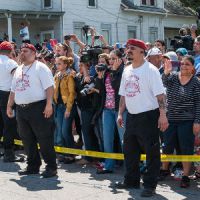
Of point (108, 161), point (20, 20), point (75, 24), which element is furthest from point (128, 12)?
point (108, 161)

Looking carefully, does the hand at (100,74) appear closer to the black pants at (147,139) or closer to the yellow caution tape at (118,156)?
the yellow caution tape at (118,156)

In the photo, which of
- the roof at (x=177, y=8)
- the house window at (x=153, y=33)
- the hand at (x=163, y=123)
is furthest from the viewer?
the roof at (x=177, y=8)

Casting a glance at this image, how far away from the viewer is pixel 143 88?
589 centimetres

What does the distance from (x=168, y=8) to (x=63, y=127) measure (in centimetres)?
2618

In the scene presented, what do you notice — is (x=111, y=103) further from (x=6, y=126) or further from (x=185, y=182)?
(x=6, y=126)

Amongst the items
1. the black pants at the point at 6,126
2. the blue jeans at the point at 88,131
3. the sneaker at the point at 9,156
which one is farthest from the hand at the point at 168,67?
the sneaker at the point at 9,156

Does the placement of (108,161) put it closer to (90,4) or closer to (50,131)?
(50,131)

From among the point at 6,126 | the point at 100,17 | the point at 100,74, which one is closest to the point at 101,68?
the point at 100,74

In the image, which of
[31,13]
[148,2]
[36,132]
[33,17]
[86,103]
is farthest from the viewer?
[148,2]

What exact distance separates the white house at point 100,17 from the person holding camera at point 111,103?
16262 millimetres

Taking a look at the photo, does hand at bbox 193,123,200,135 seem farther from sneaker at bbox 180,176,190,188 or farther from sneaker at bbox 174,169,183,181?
sneaker at bbox 174,169,183,181

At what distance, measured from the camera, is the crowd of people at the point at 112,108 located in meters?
5.96

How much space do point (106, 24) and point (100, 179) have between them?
21.3 m

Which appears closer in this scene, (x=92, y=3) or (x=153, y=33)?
(x=92, y=3)
